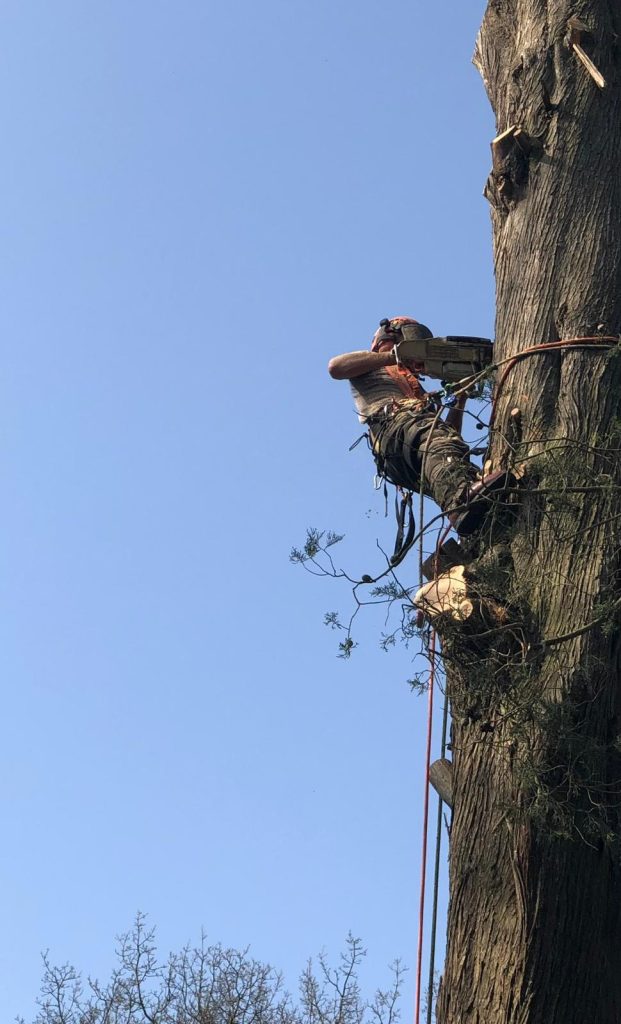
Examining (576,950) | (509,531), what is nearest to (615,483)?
(509,531)

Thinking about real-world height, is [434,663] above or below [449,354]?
below

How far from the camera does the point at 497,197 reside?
5.11 m

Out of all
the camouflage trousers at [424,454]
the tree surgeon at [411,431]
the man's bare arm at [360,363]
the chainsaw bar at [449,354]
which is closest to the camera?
the tree surgeon at [411,431]

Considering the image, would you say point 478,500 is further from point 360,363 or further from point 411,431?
point 360,363

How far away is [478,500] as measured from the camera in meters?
4.55

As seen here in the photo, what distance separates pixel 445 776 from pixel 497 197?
7.04ft

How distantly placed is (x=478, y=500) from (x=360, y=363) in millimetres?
2184

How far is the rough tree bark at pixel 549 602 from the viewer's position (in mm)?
3734

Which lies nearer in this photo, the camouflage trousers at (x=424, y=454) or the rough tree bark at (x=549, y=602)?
the rough tree bark at (x=549, y=602)

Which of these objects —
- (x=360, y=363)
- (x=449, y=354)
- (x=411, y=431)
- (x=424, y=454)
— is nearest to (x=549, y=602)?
(x=424, y=454)

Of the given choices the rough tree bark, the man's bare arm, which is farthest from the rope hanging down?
the man's bare arm

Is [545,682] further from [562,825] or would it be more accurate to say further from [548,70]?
[548,70]

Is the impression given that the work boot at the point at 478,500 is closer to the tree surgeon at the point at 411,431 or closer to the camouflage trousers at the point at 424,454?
the tree surgeon at the point at 411,431

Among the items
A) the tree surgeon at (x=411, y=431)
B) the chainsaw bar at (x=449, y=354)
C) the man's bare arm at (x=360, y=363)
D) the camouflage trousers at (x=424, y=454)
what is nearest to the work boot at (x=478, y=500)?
the tree surgeon at (x=411, y=431)
